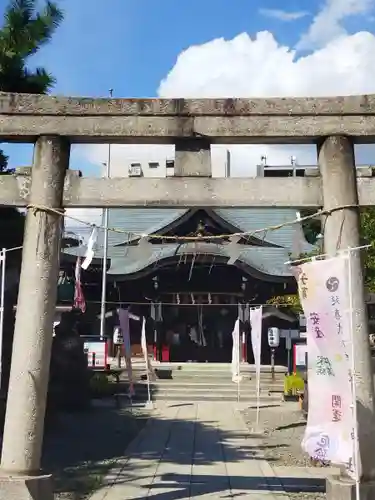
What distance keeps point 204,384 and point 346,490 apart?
54.5ft

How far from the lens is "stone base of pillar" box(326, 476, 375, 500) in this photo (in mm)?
6391

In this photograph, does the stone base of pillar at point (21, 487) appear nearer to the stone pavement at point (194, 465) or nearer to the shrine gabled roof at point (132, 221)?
the stone pavement at point (194, 465)

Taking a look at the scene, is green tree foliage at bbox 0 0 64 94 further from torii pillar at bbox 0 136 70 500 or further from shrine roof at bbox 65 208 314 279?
shrine roof at bbox 65 208 314 279

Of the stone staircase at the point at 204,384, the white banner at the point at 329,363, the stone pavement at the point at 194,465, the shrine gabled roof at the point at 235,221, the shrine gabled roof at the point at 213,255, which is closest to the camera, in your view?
the white banner at the point at 329,363

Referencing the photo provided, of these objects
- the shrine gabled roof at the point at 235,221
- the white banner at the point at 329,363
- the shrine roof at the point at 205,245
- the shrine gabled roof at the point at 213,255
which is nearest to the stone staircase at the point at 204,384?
the shrine gabled roof at the point at 213,255

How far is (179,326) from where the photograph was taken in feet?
92.7

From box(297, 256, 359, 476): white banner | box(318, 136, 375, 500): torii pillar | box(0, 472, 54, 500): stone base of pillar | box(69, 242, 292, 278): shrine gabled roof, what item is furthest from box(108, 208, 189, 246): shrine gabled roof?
box(297, 256, 359, 476): white banner

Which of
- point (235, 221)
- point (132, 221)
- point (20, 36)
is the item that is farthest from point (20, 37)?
point (132, 221)

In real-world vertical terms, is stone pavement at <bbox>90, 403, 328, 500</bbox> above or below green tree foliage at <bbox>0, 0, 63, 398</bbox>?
below

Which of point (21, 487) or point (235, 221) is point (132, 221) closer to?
point (235, 221)

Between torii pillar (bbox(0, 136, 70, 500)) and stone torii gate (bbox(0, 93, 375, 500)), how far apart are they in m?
0.01

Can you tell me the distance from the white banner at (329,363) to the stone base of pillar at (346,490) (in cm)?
79

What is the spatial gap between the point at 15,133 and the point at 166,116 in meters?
1.88

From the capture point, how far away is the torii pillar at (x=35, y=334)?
6.62 m
